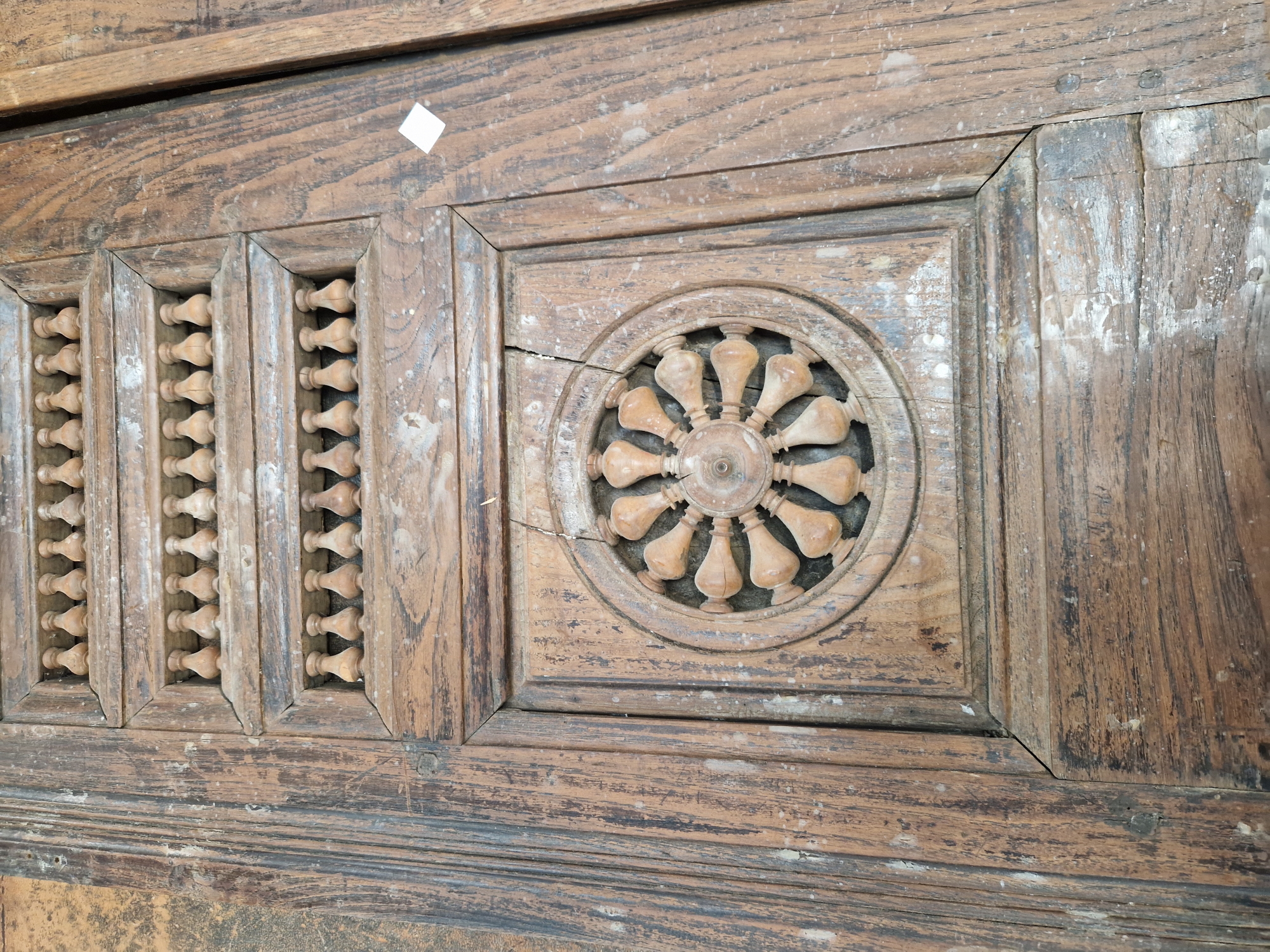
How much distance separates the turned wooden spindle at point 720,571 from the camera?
57.7 inches

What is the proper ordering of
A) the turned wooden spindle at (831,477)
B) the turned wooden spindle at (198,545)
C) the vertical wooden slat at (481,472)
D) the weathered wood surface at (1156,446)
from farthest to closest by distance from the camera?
the turned wooden spindle at (198,545) → the vertical wooden slat at (481,472) → the turned wooden spindle at (831,477) → the weathered wood surface at (1156,446)

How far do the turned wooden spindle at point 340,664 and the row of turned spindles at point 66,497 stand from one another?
53 cm

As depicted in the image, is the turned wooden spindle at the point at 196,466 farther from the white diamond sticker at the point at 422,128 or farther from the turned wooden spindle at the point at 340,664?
the white diamond sticker at the point at 422,128

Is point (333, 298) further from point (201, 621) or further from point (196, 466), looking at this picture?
point (201, 621)

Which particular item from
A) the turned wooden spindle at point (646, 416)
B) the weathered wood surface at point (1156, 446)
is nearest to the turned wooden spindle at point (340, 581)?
the turned wooden spindle at point (646, 416)

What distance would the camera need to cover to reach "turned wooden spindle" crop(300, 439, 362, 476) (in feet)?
5.32

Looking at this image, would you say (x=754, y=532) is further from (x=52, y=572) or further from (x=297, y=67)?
(x=52, y=572)

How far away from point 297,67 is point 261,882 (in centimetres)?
154

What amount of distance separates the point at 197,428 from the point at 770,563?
1.15 meters

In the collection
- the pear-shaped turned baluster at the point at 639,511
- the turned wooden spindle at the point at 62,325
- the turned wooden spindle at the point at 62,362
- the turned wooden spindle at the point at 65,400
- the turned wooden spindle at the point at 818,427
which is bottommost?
the pear-shaped turned baluster at the point at 639,511

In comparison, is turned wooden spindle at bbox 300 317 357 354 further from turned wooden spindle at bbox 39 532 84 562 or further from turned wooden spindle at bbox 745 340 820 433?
turned wooden spindle at bbox 745 340 820 433

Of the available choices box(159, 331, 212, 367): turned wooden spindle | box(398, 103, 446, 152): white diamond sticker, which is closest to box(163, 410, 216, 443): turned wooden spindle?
box(159, 331, 212, 367): turned wooden spindle

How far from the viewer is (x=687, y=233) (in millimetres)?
1466

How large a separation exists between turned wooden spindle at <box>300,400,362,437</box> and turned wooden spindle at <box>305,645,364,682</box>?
42cm
